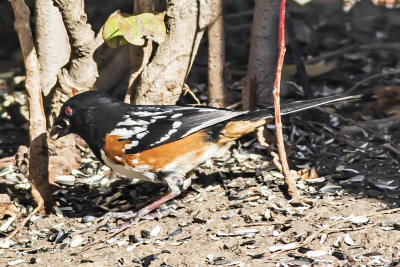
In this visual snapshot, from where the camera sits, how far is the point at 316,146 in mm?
5289

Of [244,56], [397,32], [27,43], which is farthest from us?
[397,32]

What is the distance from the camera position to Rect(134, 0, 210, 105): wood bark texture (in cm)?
480

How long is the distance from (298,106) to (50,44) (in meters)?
1.90

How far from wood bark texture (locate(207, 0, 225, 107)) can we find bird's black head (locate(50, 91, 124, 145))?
99 cm

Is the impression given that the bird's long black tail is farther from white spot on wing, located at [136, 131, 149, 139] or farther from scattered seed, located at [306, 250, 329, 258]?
scattered seed, located at [306, 250, 329, 258]

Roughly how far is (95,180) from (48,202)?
412mm

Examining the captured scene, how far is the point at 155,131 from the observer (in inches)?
180

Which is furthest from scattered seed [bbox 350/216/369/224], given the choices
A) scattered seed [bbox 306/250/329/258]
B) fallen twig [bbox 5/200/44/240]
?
fallen twig [bbox 5/200/44/240]

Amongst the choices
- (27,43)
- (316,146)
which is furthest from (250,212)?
(27,43)

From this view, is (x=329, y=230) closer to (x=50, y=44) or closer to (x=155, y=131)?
(x=155, y=131)

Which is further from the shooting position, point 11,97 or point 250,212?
point 11,97

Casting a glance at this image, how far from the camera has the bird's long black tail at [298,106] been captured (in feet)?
14.7

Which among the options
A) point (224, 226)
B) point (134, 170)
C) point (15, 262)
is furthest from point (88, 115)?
point (224, 226)

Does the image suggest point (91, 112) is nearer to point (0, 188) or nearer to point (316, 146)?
point (0, 188)
